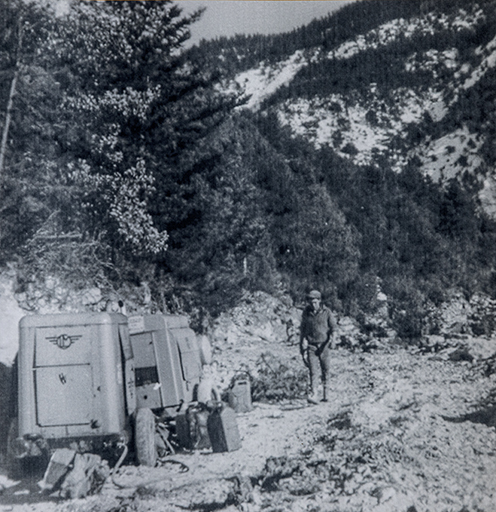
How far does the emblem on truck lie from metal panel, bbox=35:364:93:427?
202 mm

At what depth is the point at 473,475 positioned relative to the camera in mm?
4617

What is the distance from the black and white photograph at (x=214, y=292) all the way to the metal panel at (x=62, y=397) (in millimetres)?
19

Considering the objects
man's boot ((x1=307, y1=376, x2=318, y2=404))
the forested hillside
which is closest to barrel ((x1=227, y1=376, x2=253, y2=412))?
man's boot ((x1=307, y1=376, x2=318, y2=404))

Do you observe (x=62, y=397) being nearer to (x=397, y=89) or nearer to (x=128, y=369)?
(x=128, y=369)

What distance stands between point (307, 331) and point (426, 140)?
2469 cm

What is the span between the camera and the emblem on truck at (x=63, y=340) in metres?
5.02

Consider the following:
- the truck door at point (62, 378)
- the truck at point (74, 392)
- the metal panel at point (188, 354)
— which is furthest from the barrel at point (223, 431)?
the truck door at point (62, 378)

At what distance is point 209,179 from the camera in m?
14.9

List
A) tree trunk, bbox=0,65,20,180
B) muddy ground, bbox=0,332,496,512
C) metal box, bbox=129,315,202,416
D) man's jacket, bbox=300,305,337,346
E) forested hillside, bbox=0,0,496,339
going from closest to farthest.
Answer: muddy ground, bbox=0,332,496,512 → metal box, bbox=129,315,202,416 → man's jacket, bbox=300,305,337,346 → tree trunk, bbox=0,65,20,180 → forested hillside, bbox=0,0,496,339

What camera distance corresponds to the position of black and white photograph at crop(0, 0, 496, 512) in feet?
16.2

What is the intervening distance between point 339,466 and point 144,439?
187cm

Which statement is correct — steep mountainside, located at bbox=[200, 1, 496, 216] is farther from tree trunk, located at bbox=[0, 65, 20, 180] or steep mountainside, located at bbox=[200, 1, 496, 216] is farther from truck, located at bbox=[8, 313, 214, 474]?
truck, located at bbox=[8, 313, 214, 474]

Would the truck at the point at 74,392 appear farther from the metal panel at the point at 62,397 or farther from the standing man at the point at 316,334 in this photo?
the standing man at the point at 316,334

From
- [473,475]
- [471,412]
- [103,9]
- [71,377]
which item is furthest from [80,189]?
[473,475]
